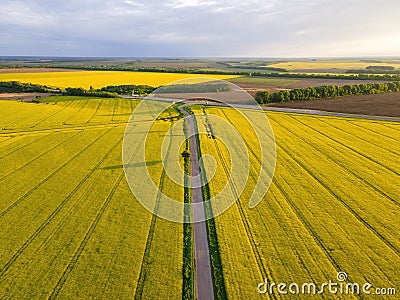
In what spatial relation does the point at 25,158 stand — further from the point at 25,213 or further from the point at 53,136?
the point at 25,213

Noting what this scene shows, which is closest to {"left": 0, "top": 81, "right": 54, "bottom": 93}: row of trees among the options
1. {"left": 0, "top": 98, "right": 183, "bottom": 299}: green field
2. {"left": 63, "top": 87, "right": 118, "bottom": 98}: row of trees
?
{"left": 63, "top": 87, "right": 118, "bottom": 98}: row of trees

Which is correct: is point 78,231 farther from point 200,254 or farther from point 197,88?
point 197,88

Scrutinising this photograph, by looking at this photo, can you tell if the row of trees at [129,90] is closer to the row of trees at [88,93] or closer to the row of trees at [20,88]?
the row of trees at [88,93]

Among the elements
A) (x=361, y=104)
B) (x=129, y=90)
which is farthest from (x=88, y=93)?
(x=361, y=104)

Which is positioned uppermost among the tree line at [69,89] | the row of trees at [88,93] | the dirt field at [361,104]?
the tree line at [69,89]

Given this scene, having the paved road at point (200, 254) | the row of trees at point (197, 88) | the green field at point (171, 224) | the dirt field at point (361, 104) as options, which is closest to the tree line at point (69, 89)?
the row of trees at point (197, 88)
